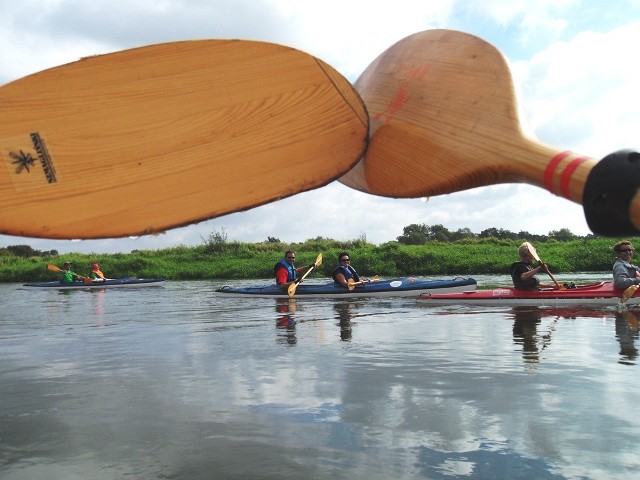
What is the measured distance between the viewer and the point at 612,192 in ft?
3.50

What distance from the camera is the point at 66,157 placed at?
4.56 feet

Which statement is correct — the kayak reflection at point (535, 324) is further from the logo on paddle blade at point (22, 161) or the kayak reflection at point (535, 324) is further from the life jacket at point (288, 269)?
the logo on paddle blade at point (22, 161)

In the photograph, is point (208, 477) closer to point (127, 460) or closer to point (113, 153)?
point (127, 460)

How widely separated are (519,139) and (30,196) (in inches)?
36.7

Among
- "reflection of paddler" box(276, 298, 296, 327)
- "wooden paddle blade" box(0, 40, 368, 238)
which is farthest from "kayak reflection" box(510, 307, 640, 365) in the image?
"wooden paddle blade" box(0, 40, 368, 238)

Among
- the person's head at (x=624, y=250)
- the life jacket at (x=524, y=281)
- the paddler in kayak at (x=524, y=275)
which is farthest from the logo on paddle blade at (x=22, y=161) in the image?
the life jacket at (x=524, y=281)

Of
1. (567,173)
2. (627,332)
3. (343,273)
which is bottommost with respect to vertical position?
(627,332)

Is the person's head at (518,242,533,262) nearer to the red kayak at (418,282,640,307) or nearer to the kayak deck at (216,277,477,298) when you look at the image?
the red kayak at (418,282,640,307)

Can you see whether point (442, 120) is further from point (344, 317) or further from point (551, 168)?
point (344, 317)

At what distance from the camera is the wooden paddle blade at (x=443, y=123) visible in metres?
1.33

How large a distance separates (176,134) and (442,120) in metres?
0.52

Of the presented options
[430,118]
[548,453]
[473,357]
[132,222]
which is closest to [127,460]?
[548,453]

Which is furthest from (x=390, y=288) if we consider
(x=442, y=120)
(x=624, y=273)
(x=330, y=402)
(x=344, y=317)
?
(x=442, y=120)

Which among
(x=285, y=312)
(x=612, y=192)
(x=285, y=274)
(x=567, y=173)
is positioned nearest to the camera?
(x=612, y=192)
